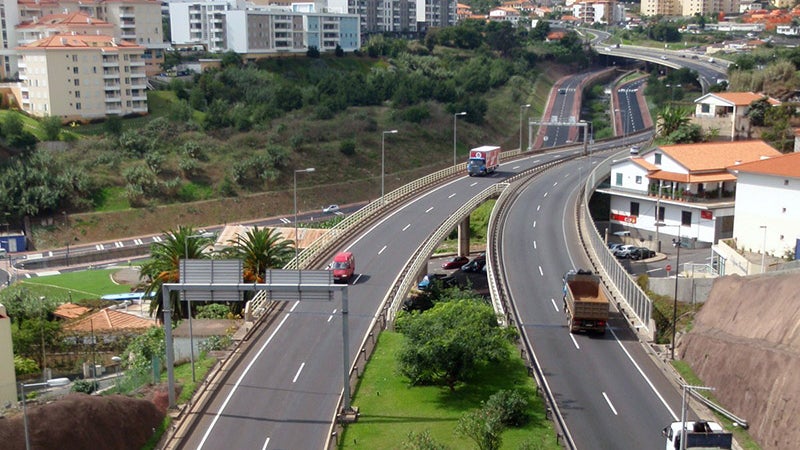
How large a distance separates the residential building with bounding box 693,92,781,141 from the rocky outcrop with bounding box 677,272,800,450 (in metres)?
48.4

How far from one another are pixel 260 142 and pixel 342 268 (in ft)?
203

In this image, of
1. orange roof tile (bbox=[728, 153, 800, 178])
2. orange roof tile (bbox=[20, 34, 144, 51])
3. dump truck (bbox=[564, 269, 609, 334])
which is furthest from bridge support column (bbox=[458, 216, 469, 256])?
orange roof tile (bbox=[20, 34, 144, 51])

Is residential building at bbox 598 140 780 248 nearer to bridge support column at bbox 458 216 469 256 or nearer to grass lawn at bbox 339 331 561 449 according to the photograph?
bridge support column at bbox 458 216 469 256

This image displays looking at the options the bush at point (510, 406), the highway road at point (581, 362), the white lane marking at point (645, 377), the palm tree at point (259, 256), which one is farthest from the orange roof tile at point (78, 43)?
the bush at point (510, 406)

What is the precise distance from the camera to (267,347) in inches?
1615

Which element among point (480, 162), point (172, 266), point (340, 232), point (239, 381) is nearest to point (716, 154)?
point (480, 162)

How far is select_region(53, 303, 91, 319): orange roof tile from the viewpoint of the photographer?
59094 mm

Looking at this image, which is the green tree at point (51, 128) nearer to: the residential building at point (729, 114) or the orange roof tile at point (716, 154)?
the orange roof tile at point (716, 154)

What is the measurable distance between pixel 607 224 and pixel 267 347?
161ft

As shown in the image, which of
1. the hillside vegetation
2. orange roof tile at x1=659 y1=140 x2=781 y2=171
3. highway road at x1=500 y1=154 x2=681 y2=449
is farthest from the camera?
the hillside vegetation

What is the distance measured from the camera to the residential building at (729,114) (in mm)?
89750

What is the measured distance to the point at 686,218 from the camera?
2874 inches

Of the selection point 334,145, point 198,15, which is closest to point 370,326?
point 334,145

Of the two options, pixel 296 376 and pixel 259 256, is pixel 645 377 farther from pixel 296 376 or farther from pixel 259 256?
pixel 259 256
